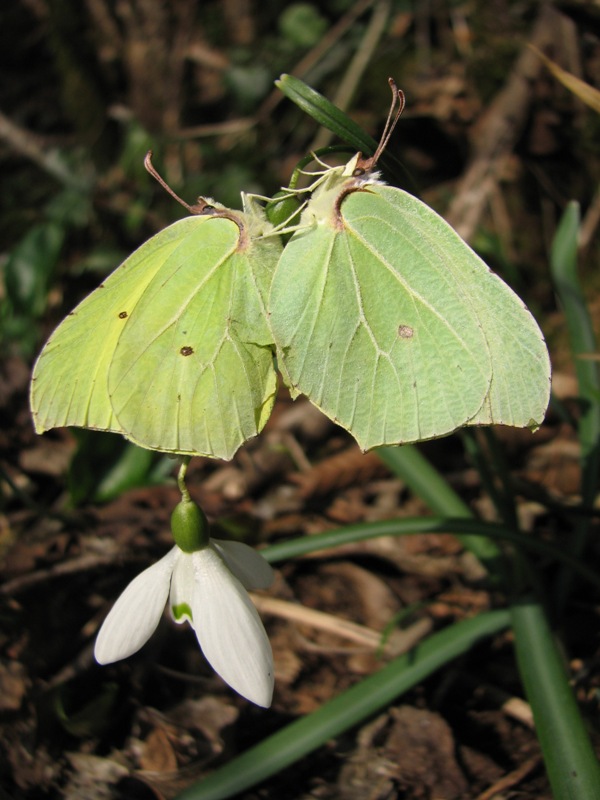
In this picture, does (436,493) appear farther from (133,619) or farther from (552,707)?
(133,619)

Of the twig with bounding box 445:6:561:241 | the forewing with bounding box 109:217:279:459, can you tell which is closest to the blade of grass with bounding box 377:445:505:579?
the forewing with bounding box 109:217:279:459

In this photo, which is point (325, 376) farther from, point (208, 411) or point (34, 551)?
point (34, 551)

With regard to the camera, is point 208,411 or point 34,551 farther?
point 34,551

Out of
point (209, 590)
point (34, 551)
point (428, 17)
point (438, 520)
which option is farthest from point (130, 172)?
point (209, 590)

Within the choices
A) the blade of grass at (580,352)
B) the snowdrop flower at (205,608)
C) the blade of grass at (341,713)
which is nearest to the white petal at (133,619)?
the snowdrop flower at (205,608)

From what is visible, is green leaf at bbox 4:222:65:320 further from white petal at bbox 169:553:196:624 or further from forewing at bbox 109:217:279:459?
white petal at bbox 169:553:196:624

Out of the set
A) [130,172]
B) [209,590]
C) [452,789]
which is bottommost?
[452,789]

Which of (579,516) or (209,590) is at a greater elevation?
(209,590)
